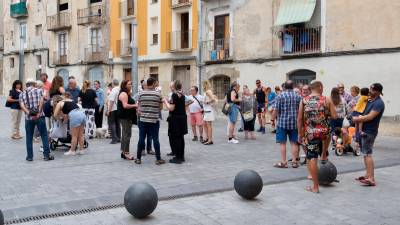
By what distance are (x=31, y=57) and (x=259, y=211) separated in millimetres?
36028

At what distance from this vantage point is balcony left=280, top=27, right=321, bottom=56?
19406 mm

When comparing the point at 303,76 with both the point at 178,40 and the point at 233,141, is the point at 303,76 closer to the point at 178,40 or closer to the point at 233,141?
the point at 233,141

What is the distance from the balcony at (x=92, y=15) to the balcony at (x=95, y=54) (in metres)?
1.68

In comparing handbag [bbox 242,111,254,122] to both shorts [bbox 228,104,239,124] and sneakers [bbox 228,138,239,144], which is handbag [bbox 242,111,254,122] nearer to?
shorts [bbox 228,104,239,124]

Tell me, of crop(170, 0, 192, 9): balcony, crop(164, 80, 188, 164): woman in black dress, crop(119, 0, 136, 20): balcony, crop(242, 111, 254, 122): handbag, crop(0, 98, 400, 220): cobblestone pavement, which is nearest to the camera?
crop(0, 98, 400, 220): cobblestone pavement

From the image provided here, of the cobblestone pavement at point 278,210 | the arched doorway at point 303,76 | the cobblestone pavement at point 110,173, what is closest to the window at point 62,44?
the arched doorway at point 303,76

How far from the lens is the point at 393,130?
16.5 m

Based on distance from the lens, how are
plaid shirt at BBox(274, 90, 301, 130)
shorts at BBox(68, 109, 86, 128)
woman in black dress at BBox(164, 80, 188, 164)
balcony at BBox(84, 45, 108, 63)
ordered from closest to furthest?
plaid shirt at BBox(274, 90, 301, 130) → woman in black dress at BBox(164, 80, 188, 164) → shorts at BBox(68, 109, 86, 128) → balcony at BBox(84, 45, 108, 63)

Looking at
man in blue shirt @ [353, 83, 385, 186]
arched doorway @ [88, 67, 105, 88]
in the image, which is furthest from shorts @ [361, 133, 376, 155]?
arched doorway @ [88, 67, 105, 88]

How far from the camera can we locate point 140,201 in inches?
226

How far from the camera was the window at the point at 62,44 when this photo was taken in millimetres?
35625

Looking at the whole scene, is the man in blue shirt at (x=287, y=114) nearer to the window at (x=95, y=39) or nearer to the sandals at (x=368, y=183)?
the sandals at (x=368, y=183)

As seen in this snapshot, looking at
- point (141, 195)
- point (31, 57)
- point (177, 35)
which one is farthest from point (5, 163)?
point (31, 57)

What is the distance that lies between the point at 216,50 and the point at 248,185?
18093 mm
